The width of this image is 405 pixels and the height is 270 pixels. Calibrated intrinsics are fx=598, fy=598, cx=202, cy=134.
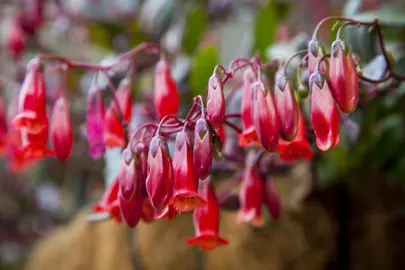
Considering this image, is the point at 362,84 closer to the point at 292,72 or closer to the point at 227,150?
the point at 292,72

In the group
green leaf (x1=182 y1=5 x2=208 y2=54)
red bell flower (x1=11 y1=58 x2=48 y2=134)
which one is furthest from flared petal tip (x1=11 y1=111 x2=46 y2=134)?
green leaf (x1=182 y1=5 x2=208 y2=54)

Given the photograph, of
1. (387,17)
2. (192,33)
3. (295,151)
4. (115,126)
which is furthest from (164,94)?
(192,33)

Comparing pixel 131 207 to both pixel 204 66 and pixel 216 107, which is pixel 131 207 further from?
pixel 204 66

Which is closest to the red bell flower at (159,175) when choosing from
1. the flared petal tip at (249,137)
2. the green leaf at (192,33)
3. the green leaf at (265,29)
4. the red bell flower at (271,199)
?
the flared petal tip at (249,137)

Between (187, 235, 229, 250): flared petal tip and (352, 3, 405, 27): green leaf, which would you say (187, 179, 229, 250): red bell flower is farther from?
(352, 3, 405, 27): green leaf

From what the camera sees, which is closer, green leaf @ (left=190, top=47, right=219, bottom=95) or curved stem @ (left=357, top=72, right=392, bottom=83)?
curved stem @ (left=357, top=72, right=392, bottom=83)

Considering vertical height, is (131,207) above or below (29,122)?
below
